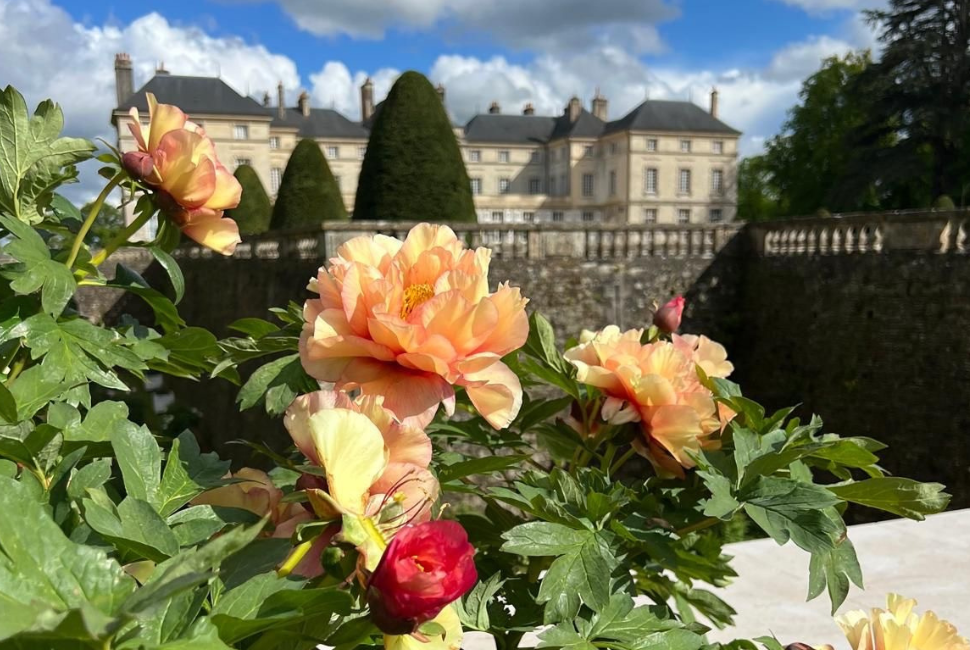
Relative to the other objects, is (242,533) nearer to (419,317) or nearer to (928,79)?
(419,317)

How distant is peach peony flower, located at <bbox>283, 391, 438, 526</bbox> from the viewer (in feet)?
2.40

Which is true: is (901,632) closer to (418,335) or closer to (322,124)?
(418,335)

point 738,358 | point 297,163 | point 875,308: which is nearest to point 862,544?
point 875,308

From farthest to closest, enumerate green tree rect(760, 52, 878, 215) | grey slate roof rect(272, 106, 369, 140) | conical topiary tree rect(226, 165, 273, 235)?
grey slate roof rect(272, 106, 369, 140) → green tree rect(760, 52, 878, 215) → conical topiary tree rect(226, 165, 273, 235)

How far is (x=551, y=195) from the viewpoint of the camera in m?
56.0

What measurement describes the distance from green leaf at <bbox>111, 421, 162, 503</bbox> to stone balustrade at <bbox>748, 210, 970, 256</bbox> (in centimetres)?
1077

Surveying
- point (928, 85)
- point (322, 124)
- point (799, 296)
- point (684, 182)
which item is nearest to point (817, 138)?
point (928, 85)

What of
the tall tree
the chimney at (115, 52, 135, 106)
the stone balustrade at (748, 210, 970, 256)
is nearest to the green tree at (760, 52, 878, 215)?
the tall tree

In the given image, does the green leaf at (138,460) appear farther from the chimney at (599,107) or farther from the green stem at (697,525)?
the chimney at (599,107)

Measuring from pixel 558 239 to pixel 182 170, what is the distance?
1084cm

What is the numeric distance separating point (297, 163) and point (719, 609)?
52.7 ft

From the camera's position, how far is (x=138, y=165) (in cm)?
121

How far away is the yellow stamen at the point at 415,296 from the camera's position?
92 cm

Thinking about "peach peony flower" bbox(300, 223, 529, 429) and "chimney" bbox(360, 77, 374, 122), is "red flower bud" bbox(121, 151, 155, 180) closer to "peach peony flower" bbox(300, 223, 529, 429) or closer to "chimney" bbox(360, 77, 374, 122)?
"peach peony flower" bbox(300, 223, 529, 429)
